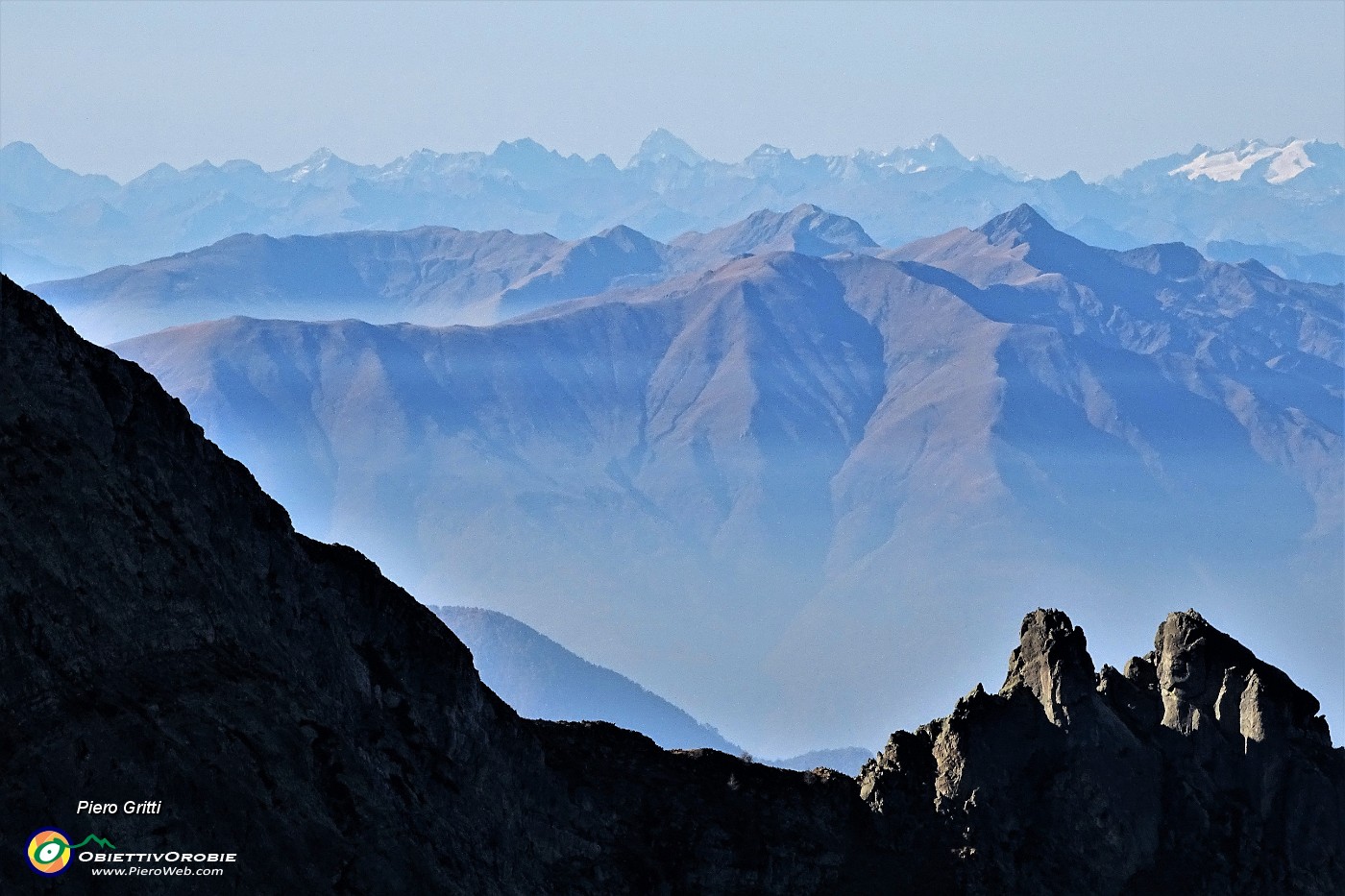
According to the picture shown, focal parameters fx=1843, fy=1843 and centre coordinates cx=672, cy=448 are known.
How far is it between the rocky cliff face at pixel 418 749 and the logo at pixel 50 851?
29 centimetres

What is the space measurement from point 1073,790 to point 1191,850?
163 inches

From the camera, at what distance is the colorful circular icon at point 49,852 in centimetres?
3734

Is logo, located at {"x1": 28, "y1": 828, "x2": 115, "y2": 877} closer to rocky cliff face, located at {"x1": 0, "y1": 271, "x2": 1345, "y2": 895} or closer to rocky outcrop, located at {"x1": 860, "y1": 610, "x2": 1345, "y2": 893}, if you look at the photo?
rocky cliff face, located at {"x1": 0, "y1": 271, "x2": 1345, "y2": 895}

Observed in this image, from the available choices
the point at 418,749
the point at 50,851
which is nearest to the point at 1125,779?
the point at 418,749

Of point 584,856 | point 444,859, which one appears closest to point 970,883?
point 584,856

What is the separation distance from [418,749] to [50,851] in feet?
37.1

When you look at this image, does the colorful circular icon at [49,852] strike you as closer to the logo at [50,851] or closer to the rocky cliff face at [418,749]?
the logo at [50,851]

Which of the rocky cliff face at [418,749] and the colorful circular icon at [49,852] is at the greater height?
the rocky cliff face at [418,749]

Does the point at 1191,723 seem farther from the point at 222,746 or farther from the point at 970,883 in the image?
the point at 222,746

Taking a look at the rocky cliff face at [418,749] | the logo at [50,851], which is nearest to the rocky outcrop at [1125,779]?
the rocky cliff face at [418,749]

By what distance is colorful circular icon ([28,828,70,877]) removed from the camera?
37344mm

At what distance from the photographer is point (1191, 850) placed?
54.6 metres

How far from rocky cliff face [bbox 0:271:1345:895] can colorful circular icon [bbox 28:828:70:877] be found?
0.29 metres

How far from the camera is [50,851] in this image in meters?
37.5
